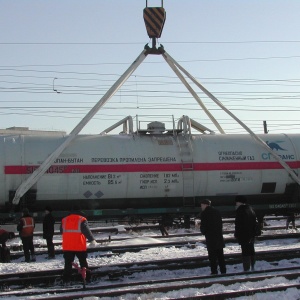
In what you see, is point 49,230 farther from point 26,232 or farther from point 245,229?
point 245,229

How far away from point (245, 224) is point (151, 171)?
448 centimetres

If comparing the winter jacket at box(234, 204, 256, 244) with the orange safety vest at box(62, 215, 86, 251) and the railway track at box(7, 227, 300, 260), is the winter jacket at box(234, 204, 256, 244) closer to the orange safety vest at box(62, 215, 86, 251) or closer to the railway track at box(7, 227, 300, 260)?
the orange safety vest at box(62, 215, 86, 251)

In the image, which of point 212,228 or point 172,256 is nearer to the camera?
point 212,228

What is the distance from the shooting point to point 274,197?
14430 millimetres

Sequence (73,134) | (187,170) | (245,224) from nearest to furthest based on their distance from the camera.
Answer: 1. (245,224)
2. (73,134)
3. (187,170)

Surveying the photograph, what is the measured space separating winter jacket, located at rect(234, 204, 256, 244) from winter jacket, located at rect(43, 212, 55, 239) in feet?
17.2

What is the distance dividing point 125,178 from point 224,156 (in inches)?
125

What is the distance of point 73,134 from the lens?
1285 cm

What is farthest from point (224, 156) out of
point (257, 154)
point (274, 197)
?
point (274, 197)

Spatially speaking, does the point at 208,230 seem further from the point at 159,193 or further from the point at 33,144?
the point at 33,144

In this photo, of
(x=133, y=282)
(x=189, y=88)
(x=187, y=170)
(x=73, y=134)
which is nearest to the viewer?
(x=133, y=282)

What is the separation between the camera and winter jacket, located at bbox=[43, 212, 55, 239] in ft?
39.1

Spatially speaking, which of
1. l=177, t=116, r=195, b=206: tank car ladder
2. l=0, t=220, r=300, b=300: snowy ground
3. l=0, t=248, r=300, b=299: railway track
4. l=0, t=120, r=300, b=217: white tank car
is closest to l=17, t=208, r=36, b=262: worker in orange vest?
l=0, t=220, r=300, b=300: snowy ground

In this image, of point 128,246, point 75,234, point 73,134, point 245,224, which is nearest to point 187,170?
point 128,246
